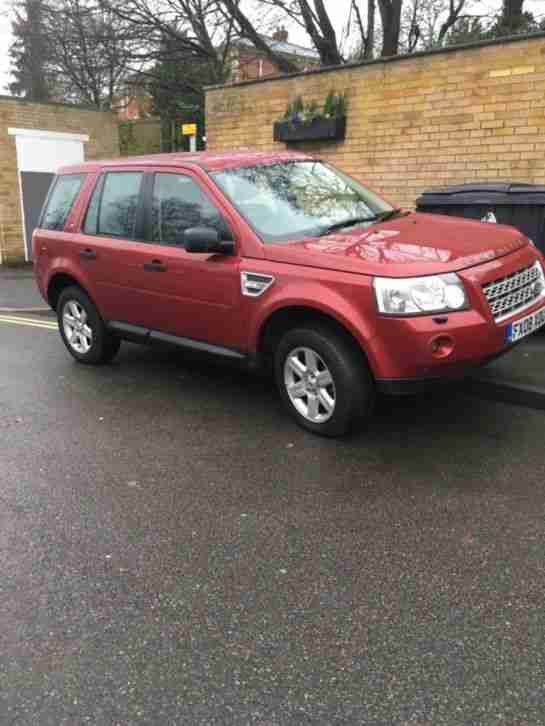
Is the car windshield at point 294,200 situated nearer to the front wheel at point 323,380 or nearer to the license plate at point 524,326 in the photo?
the front wheel at point 323,380

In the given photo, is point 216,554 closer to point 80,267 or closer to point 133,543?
point 133,543

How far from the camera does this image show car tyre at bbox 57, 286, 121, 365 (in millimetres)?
5945

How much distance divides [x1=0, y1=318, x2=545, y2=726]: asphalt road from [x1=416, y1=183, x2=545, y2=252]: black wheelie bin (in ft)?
6.75

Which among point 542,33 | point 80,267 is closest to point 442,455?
point 80,267

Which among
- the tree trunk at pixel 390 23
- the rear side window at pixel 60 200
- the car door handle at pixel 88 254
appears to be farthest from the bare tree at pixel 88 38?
the car door handle at pixel 88 254

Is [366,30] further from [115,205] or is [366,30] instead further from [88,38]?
[115,205]

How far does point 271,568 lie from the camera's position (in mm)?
2934

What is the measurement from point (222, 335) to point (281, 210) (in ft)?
3.21

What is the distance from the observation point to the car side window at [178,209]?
15.4ft

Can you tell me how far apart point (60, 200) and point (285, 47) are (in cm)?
1892

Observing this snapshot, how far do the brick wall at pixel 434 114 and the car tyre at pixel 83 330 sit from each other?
14.0ft

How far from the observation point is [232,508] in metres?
3.50

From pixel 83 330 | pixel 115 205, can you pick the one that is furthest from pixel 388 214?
pixel 83 330

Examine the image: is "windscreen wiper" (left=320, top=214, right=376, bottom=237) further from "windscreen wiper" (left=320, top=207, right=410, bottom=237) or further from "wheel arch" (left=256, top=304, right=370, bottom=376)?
"wheel arch" (left=256, top=304, right=370, bottom=376)
